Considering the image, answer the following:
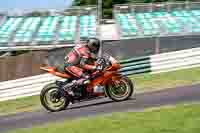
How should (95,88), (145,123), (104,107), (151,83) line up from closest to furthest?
→ (145,123) < (104,107) < (95,88) < (151,83)

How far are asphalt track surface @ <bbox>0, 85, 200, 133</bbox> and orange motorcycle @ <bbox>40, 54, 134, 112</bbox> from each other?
203mm

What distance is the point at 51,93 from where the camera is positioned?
1159 cm

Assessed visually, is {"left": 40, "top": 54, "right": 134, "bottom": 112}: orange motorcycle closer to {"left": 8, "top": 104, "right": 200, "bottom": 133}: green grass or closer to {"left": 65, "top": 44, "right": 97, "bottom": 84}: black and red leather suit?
{"left": 65, "top": 44, "right": 97, "bottom": 84}: black and red leather suit

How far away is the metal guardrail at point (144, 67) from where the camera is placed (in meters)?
17.9

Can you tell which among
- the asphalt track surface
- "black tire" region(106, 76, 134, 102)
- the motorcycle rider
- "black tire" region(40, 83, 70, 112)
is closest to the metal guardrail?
the asphalt track surface

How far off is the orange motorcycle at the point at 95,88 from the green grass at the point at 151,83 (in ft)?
5.20

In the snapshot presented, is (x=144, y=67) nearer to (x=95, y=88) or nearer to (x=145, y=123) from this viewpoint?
(x=95, y=88)

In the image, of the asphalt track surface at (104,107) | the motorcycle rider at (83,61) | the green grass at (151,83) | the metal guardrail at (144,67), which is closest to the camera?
the asphalt track surface at (104,107)

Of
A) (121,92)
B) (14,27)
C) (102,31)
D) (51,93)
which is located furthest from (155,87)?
(14,27)

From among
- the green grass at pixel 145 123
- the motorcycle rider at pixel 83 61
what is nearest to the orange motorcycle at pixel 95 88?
the motorcycle rider at pixel 83 61

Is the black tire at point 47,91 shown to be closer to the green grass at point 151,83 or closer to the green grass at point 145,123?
the green grass at point 151,83

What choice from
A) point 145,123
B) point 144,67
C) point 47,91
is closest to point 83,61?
point 47,91

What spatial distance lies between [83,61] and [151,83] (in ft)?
13.5

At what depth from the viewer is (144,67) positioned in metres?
18.5
